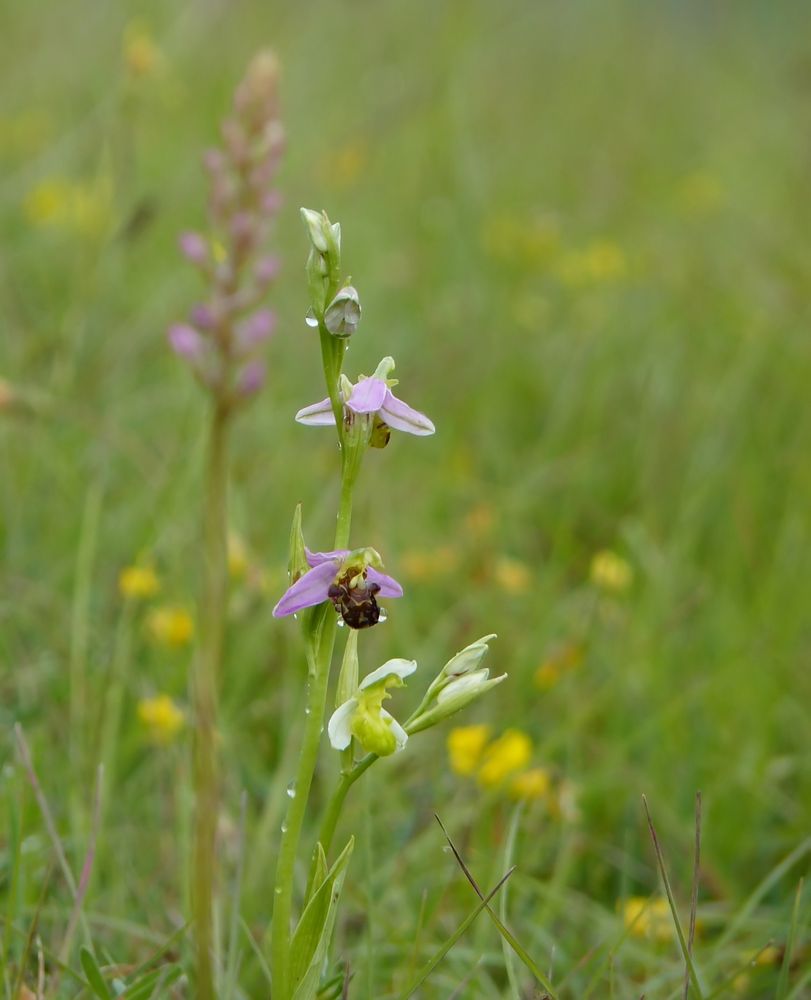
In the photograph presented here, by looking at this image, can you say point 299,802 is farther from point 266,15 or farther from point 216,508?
point 266,15

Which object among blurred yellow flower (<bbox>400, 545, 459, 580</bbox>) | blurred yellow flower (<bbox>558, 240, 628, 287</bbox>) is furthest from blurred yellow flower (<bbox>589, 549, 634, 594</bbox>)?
blurred yellow flower (<bbox>558, 240, 628, 287</bbox>)

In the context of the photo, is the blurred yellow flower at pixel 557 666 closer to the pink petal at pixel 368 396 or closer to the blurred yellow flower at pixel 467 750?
the blurred yellow flower at pixel 467 750

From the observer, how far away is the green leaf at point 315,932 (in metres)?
1.05

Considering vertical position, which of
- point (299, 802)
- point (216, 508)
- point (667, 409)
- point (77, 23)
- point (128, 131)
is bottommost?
point (667, 409)

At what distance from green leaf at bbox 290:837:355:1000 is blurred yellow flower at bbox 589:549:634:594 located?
1.39 meters

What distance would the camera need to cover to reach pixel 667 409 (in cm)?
336

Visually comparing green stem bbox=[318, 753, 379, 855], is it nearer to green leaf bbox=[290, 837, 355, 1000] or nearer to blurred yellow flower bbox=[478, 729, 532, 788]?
green leaf bbox=[290, 837, 355, 1000]

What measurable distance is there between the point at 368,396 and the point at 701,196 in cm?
401

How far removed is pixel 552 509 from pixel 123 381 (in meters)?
1.20

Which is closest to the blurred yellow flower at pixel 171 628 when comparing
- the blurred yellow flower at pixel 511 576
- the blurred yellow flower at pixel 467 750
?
the blurred yellow flower at pixel 467 750

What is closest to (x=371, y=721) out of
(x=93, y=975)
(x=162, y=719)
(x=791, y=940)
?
(x=93, y=975)

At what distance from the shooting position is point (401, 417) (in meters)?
1.08

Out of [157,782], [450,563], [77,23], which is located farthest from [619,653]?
[77,23]

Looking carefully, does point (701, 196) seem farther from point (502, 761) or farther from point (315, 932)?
point (315, 932)
